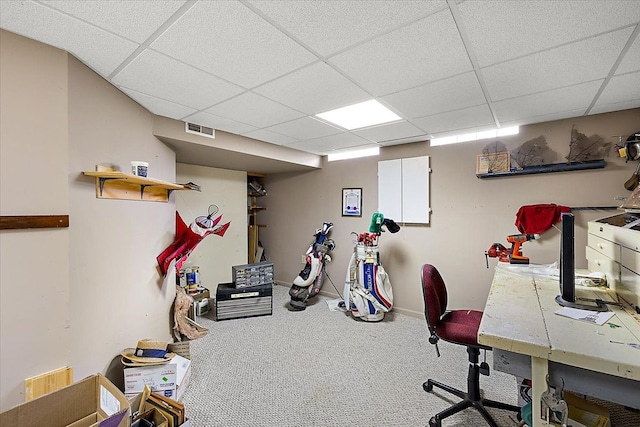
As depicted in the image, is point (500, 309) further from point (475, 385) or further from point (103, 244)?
point (103, 244)

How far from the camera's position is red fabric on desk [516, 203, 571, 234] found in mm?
2697

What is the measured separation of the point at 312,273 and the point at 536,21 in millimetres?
3453

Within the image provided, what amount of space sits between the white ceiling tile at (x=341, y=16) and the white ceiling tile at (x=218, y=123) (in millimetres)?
1532

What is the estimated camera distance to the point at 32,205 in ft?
4.71

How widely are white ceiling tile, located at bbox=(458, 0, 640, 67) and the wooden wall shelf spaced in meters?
2.16

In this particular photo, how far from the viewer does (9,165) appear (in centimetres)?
137

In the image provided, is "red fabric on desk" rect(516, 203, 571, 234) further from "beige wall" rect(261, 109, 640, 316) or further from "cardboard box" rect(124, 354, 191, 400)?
"cardboard box" rect(124, 354, 191, 400)

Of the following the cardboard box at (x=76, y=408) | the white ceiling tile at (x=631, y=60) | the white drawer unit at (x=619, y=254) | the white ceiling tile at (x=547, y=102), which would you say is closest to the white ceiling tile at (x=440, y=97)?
the white ceiling tile at (x=547, y=102)

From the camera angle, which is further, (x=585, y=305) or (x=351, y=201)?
(x=351, y=201)

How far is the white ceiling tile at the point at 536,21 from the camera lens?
3.92ft

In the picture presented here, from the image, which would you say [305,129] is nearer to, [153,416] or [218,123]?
[218,123]

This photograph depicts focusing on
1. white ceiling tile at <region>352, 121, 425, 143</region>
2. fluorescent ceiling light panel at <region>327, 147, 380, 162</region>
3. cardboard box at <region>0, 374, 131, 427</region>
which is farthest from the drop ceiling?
cardboard box at <region>0, 374, 131, 427</region>

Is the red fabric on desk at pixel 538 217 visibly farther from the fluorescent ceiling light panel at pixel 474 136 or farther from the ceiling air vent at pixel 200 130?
the ceiling air vent at pixel 200 130

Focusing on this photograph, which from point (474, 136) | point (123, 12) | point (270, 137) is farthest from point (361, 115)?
point (123, 12)
